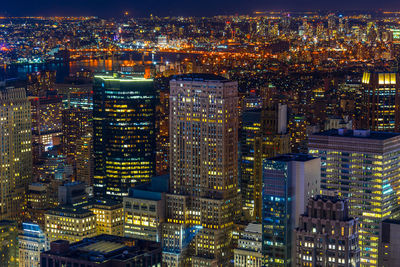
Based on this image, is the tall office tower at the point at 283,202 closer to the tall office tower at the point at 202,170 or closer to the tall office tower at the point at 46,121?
the tall office tower at the point at 202,170

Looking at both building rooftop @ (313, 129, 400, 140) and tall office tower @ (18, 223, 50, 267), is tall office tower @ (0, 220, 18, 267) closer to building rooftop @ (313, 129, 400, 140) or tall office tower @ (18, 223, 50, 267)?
tall office tower @ (18, 223, 50, 267)

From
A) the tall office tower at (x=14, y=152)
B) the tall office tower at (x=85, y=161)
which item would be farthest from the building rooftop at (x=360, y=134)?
the tall office tower at (x=85, y=161)

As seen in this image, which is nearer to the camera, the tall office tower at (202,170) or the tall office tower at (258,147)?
the tall office tower at (202,170)

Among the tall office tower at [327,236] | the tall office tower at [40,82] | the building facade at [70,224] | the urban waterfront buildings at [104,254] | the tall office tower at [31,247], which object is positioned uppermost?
the tall office tower at [40,82]

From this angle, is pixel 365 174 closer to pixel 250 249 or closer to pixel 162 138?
pixel 250 249

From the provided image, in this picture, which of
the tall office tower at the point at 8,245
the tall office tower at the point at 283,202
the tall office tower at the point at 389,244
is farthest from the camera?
the tall office tower at the point at 8,245

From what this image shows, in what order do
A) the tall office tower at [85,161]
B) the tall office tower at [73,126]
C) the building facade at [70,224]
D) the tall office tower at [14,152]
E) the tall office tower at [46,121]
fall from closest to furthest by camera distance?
1. the building facade at [70,224]
2. the tall office tower at [14,152]
3. the tall office tower at [85,161]
4. the tall office tower at [73,126]
5. the tall office tower at [46,121]

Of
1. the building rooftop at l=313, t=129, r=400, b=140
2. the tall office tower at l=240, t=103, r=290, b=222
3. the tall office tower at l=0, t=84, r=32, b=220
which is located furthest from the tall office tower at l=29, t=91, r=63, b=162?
the building rooftop at l=313, t=129, r=400, b=140
